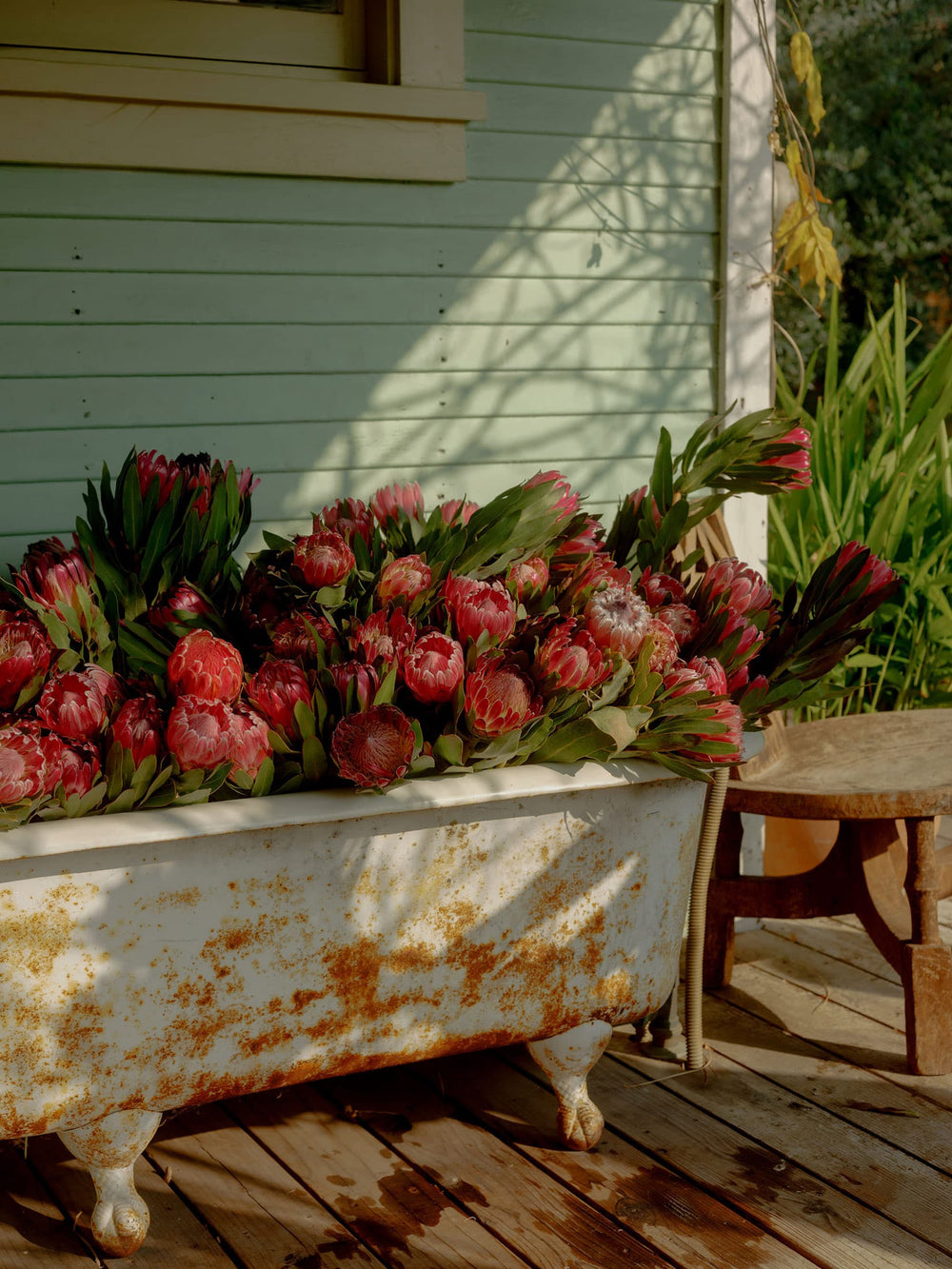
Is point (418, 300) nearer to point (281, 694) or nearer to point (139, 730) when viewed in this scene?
point (281, 694)

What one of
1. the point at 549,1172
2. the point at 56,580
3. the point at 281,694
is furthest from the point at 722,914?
the point at 56,580

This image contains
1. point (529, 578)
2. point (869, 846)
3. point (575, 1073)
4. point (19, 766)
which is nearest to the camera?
point (19, 766)

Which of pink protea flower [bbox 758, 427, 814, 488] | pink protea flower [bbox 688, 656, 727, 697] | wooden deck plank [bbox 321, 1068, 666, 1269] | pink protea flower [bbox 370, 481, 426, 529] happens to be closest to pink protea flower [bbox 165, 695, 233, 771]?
pink protea flower [bbox 370, 481, 426, 529]

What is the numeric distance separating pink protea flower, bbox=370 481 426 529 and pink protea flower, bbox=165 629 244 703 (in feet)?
1.35

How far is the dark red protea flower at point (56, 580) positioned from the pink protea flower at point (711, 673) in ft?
2.63

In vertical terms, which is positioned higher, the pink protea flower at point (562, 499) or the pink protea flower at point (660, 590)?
the pink protea flower at point (562, 499)

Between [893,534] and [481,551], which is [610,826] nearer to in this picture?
[481,551]

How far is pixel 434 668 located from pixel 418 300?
1.02m

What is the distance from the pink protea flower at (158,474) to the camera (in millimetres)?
1854

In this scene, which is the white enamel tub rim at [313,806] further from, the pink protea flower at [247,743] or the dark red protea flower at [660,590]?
the dark red protea flower at [660,590]

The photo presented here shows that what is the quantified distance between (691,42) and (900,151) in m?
5.29

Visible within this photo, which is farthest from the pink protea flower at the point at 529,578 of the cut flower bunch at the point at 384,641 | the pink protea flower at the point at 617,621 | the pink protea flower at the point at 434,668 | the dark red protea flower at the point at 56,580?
the dark red protea flower at the point at 56,580

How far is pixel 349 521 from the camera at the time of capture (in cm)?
193

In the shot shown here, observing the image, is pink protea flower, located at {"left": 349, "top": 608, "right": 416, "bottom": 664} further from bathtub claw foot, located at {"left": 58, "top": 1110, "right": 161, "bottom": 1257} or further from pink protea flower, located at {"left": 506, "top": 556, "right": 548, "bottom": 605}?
bathtub claw foot, located at {"left": 58, "top": 1110, "right": 161, "bottom": 1257}
